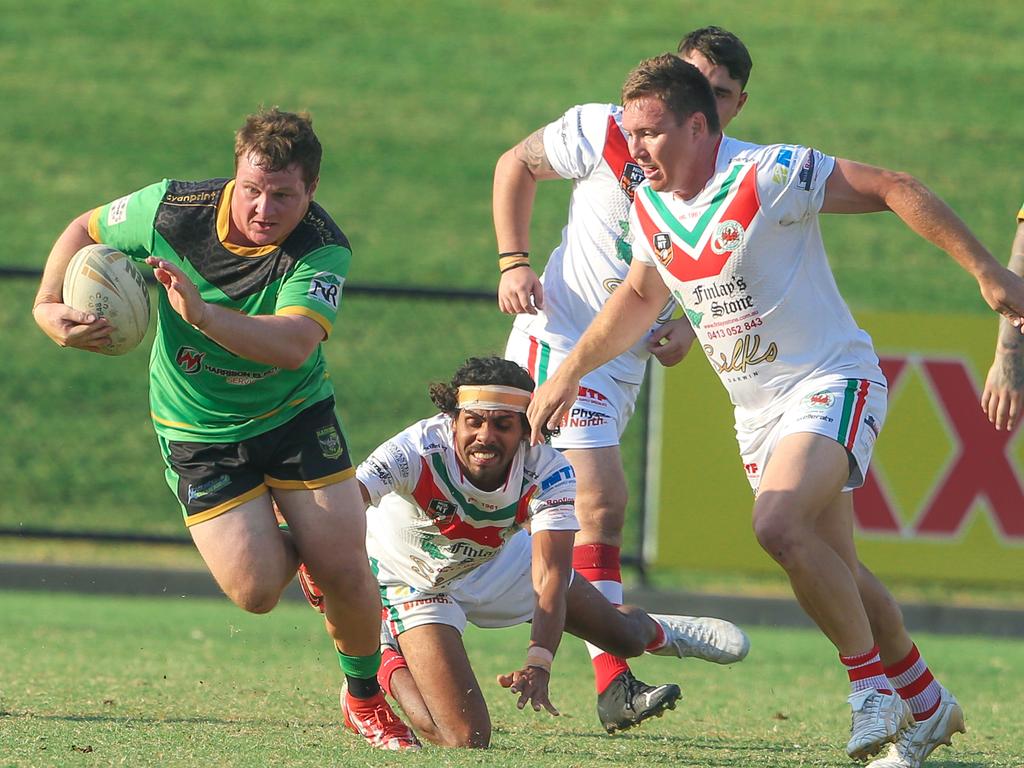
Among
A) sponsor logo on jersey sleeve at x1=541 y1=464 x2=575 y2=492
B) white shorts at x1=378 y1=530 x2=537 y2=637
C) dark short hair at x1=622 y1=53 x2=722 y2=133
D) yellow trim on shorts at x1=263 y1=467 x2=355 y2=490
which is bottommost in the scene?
white shorts at x1=378 y1=530 x2=537 y2=637

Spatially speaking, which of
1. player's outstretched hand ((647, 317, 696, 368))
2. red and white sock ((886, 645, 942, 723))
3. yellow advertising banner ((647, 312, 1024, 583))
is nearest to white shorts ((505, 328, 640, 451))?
player's outstretched hand ((647, 317, 696, 368))

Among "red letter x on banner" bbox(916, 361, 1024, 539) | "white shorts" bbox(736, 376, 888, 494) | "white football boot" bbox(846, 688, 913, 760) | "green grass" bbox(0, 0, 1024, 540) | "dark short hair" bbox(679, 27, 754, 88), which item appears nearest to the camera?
"white football boot" bbox(846, 688, 913, 760)

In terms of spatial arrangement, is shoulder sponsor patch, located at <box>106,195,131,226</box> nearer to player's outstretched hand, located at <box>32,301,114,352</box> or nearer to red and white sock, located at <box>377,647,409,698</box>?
player's outstretched hand, located at <box>32,301,114,352</box>

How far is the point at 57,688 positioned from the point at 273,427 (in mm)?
1612

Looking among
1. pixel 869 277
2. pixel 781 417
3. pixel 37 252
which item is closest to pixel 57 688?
pixel 781 417

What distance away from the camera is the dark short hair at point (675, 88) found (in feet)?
16.9

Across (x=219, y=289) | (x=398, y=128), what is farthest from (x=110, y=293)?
(x=398, y=128)

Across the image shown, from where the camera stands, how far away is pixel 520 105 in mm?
18766

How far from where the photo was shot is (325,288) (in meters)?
5.23

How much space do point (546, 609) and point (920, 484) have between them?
18.6 ft

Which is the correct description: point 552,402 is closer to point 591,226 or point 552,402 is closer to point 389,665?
point 591,226

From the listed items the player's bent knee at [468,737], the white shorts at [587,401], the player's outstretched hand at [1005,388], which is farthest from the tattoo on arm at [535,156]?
the player's bent knee at [468,737]

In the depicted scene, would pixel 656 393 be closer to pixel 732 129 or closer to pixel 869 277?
pixel 869 277

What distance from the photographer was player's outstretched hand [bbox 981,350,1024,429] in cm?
515
